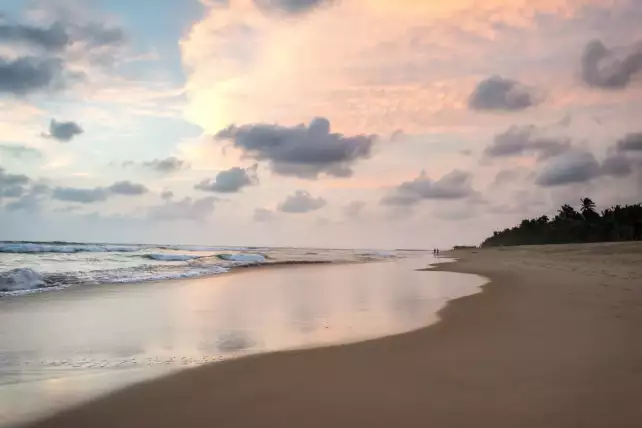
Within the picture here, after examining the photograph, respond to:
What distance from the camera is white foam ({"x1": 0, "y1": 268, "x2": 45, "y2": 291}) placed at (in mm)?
15492

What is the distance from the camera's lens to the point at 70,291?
49.6 feet

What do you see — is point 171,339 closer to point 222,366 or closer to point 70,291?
point 222,366

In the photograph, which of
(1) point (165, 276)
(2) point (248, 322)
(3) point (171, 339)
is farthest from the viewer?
(1) point (165, 276)

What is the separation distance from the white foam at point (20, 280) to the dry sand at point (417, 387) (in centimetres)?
1248

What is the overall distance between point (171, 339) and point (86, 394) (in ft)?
9.47

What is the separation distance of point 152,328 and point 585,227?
90.5 metres

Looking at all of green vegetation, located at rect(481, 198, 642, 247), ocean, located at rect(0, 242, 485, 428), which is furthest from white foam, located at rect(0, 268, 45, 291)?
green vegetation, located at rect(481, 198, 642, 247)

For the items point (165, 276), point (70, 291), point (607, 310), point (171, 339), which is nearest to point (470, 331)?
point (607, 310)

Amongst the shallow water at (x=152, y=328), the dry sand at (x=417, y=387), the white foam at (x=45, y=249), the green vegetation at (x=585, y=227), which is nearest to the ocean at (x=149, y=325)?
the shallow water at (x=152, y=328)

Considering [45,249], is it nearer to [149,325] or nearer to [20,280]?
[20,280]

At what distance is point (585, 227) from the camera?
280ft

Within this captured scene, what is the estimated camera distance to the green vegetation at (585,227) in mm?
78375

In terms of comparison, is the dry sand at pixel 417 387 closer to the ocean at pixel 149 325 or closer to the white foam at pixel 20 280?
the ocean at pixel 149 325

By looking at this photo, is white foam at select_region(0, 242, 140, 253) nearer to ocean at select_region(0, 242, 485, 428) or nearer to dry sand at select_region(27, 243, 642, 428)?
ocean at select_region(0, 242, 485, 428)
